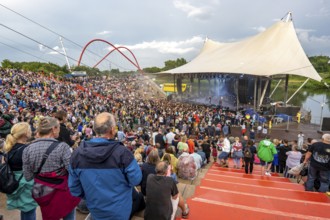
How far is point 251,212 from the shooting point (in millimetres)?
2594

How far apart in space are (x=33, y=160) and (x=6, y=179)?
1.43 feet

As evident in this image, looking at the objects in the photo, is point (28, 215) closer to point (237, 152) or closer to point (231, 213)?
point (231, 213)

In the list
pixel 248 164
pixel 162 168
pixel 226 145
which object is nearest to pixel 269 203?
pixel 162 168

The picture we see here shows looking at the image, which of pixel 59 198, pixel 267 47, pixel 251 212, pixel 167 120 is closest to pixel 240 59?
pixel 267 47

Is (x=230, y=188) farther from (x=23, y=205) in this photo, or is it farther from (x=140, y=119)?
(x=140, y=119)

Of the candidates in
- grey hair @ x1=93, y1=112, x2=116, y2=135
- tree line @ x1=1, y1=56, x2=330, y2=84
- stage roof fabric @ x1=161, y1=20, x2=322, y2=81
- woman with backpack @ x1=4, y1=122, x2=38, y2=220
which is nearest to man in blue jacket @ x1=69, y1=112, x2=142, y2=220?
grey hair @ x1=93, y1=112, x2=116, y2=135

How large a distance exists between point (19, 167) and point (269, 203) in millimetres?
3091

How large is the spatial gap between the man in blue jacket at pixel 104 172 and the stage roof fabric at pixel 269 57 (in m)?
15.4

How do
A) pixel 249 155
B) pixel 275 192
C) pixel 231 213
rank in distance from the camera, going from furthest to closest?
1. pixel 249 155
2. pixel 275 192
3. pixel 231 213

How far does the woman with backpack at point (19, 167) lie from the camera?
199 centimetres

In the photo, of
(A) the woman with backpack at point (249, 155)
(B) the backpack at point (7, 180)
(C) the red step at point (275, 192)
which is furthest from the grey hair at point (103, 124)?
(A) the woman with backpack at point (249, 155)

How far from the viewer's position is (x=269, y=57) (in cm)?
1775

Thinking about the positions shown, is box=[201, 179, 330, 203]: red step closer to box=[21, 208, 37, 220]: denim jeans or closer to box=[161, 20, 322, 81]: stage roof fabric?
box=[21, 208, 37, 220]: denim jeans

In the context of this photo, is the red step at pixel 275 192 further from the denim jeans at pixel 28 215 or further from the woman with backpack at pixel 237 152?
the denim jeans at pixel 28 215
